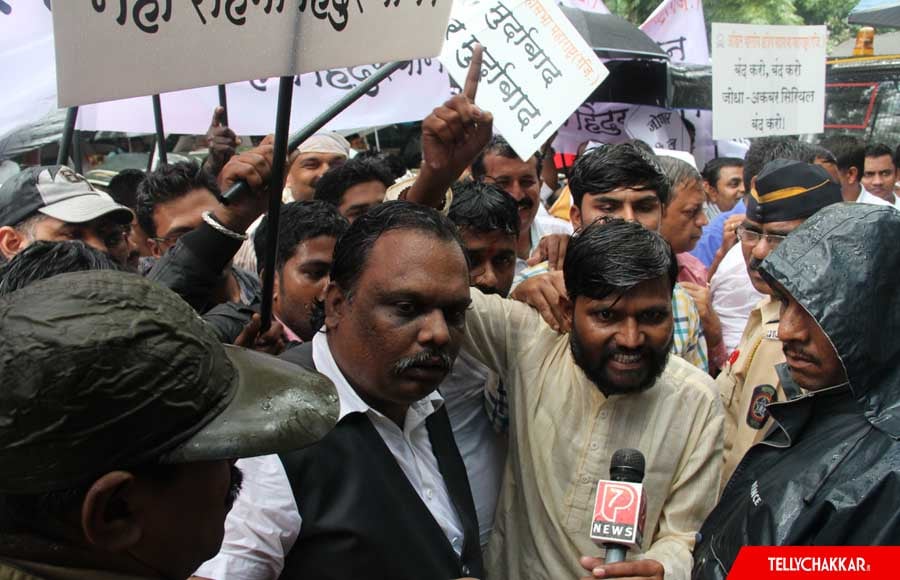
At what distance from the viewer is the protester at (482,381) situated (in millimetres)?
2697

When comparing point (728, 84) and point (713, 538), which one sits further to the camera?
point (728, 84)

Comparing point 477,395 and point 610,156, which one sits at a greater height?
point 610,156

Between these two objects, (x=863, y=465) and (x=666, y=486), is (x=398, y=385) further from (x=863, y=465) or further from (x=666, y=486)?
(x=863, y=465)

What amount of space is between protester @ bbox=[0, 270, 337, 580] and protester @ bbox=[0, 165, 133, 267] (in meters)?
2.12

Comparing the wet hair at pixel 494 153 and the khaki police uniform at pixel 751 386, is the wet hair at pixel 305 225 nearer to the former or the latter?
the wet hair at pixel 494 153

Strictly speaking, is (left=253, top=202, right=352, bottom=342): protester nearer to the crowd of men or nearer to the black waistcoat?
the crowd of men

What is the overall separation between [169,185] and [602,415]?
243 cm

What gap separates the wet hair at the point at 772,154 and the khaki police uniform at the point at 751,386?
168 centimetres

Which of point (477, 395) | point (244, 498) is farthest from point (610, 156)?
point (244, 498)

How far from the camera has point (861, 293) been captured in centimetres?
209

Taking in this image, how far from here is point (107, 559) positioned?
4.07ft

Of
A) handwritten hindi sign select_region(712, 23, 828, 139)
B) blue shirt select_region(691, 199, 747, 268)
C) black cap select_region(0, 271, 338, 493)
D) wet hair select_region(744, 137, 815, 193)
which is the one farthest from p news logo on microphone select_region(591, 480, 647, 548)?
handwritten hindi sign select_region(712, 23, 828, 139)

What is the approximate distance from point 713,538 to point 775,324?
1251 millimetres

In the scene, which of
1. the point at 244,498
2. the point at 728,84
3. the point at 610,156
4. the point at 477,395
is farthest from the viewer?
the point at 728,84
